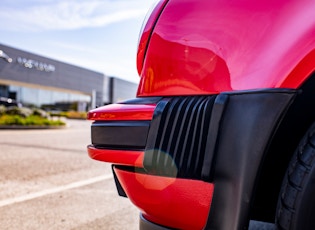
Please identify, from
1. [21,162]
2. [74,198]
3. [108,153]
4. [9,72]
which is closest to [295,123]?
[108,153]

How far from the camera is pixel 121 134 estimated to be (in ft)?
3.95

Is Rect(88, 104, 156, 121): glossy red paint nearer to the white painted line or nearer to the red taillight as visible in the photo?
the red taillight

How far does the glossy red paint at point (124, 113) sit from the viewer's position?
117cm

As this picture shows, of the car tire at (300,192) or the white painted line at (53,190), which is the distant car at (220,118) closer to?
the car tire at (300,192)

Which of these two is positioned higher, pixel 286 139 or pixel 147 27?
pixel 147 27

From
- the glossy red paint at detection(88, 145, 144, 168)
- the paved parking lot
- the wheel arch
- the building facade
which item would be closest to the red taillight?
the glossy red paint at detection(88, 145, 144, 168)

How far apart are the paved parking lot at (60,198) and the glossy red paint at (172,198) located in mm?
1242

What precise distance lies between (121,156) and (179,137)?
0.25 m

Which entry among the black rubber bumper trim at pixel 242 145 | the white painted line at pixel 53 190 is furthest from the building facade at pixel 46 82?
the black rubber bumper trim at pixel 242 145

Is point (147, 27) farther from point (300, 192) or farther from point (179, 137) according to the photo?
point (300, 192)

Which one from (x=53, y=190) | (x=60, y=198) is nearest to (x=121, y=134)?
(x=60, y=198)

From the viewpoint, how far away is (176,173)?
1089 mm

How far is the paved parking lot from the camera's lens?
2.42 metres

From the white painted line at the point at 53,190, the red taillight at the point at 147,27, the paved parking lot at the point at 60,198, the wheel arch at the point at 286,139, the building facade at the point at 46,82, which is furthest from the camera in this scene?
the building facade at the point at 46,82
